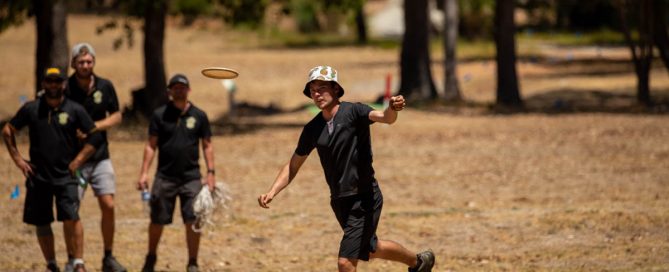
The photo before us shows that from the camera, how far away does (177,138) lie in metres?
10.1

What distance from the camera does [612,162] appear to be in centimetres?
1675

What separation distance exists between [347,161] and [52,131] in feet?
9.27

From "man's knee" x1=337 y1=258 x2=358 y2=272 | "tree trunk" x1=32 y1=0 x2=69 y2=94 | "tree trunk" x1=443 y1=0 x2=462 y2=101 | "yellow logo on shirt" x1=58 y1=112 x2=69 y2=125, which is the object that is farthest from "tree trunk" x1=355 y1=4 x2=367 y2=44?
"man's knee" x1=337 y1=258 x2=358 y2=272

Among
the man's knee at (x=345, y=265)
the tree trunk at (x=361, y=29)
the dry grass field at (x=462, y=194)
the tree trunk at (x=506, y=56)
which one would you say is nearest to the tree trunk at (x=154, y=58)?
the dry grass field at (x=462, y=194)

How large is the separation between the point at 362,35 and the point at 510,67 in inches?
1257

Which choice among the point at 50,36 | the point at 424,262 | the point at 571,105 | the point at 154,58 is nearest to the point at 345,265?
the point at 424,262

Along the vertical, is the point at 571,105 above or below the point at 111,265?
below

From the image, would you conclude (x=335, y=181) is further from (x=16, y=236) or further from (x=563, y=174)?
(x=563, y=174)

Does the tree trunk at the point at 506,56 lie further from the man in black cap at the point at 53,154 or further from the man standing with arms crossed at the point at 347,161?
the man standing with arms crossed at the point at 347,161

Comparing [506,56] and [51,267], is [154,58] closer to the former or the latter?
[506,56]

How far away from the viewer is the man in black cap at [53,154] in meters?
9.59

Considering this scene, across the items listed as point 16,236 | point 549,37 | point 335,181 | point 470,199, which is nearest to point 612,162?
point 470,199

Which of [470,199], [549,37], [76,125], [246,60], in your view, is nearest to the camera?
[76,125]

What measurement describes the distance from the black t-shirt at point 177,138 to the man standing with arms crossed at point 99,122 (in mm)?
407
